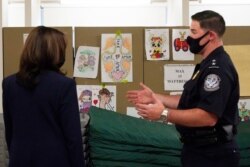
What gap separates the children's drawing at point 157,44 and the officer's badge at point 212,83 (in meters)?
0.95

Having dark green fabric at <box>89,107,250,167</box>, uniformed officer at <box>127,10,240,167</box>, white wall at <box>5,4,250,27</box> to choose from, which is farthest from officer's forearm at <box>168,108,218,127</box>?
white wall at <box>5,4,250,27</box>

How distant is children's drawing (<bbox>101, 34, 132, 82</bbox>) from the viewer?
8.23 ft

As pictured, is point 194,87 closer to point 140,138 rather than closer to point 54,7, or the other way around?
point 140,138

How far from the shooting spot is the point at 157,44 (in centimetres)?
252

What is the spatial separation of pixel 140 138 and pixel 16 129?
0.76 m

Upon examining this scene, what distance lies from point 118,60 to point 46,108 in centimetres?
112

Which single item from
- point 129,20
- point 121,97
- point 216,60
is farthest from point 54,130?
point 129,20

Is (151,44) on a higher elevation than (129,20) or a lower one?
lower

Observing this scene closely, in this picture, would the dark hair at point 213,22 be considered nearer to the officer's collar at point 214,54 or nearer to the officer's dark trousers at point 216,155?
the officer's collar at point 214,54

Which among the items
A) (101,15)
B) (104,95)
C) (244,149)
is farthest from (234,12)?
(244,149)

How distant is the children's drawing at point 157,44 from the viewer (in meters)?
2.51

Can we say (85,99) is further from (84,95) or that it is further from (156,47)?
(156,47)

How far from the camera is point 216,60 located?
1630 millimetres

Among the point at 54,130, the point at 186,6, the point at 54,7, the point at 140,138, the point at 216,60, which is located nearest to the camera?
the point at 54,130
